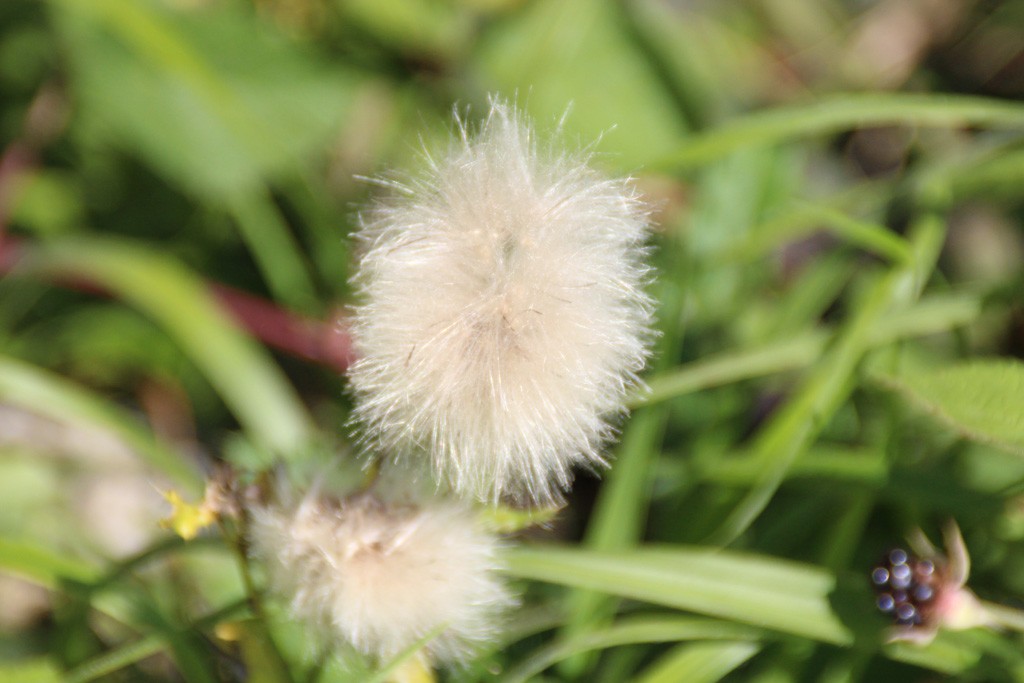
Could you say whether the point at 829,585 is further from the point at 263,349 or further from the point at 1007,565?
the point at 263,349

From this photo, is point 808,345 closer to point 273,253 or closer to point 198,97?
point 273,253

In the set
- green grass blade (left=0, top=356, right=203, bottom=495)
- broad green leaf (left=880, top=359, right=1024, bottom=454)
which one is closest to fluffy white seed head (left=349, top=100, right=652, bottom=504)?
broad green leaf (left=880, top=359, right=1024, bottom=454)

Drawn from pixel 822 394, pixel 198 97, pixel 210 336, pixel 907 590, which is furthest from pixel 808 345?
pixel 198 97

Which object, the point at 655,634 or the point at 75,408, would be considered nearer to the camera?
the point at 655,634

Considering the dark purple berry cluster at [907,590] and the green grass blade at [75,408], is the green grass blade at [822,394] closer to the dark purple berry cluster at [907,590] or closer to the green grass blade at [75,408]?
the dark purple berry cluster at [907,590]

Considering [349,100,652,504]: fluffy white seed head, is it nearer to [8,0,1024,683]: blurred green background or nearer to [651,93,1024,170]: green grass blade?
[8,0,1024,683]: blurred green background

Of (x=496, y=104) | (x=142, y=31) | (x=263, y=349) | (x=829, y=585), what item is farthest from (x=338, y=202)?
(x=829, y=585)
